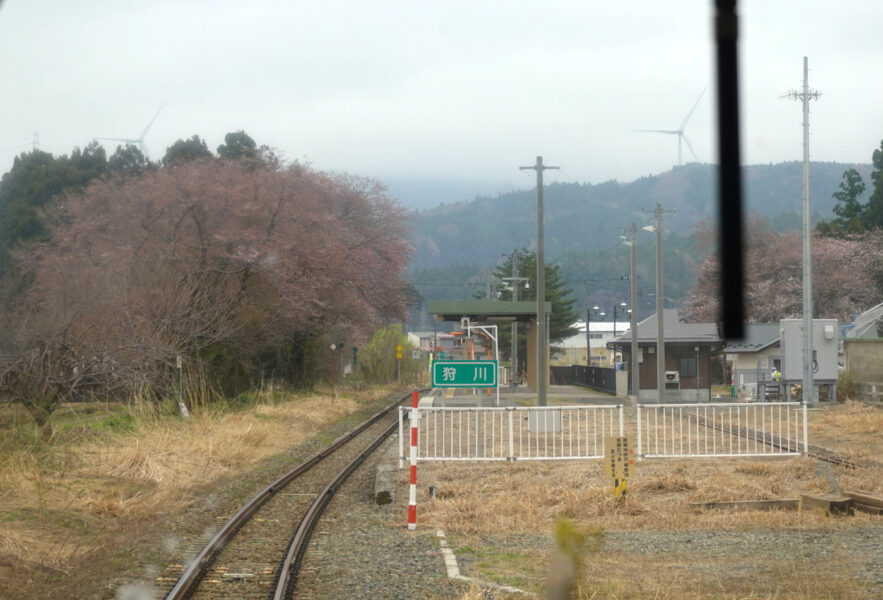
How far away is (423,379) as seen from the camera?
62250 mm

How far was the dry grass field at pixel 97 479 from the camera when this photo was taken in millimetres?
7910

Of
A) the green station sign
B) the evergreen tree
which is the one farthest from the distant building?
the green station sign

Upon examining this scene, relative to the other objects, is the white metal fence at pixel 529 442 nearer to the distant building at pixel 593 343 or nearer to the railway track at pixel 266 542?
the railway track at pixel 266 542

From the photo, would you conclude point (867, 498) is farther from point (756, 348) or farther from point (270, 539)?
point (756, 348)

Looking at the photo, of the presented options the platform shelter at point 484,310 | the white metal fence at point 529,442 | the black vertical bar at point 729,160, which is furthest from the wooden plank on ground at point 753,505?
the platform shelter at point 484,310

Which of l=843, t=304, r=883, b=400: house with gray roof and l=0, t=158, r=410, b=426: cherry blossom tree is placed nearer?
l=0, t=158, r=410, b=426: cherry blossom tree

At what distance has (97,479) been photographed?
1210 cm

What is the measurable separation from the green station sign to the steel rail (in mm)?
2279

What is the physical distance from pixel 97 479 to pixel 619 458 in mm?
6606

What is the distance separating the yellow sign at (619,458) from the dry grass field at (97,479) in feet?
16.9

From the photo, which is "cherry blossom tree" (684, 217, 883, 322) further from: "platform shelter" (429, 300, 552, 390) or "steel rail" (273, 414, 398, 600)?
"steel rail" (273, 414, 398, 600)

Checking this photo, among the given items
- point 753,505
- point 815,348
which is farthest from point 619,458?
point 815,348

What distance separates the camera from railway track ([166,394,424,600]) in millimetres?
7453

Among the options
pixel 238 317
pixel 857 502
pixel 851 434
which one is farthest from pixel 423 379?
pixel 857 502
